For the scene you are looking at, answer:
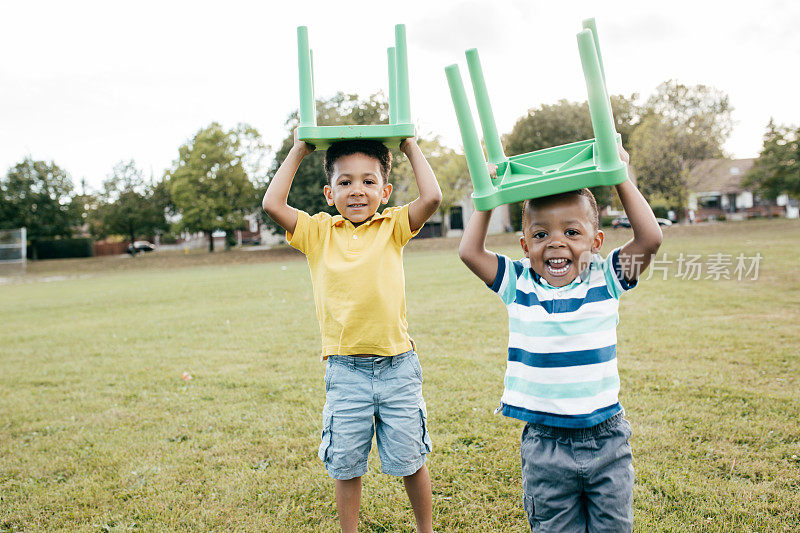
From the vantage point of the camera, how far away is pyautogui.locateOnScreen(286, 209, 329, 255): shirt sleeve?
2918mm

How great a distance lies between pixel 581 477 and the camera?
214 cm

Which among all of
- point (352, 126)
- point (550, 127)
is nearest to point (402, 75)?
point (352, 126)

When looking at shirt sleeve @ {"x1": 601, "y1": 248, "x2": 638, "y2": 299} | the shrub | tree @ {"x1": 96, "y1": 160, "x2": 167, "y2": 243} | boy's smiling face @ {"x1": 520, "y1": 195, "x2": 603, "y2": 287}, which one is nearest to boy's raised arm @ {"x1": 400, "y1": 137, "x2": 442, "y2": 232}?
boy's smiling face @ {"x1": 520, "y1": 195, "x2": 603, "y2": 287}

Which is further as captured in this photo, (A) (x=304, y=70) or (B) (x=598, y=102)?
(A) (x=304, y=70)

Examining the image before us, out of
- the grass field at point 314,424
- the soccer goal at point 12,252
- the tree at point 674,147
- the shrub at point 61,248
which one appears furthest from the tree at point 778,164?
the shrub at point 61,248

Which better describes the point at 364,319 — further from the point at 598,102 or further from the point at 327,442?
the point at 598,102

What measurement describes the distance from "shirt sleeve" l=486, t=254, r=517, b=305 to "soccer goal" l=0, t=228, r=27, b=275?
3932 cm

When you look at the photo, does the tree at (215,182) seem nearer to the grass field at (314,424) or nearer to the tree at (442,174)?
the tree at (442,174)

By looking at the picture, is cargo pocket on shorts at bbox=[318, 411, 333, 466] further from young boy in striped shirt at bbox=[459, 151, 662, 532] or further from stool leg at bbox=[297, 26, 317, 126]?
stool leg at bbox=[297, 26, 317, 126]

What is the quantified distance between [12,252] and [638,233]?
4154 centimetres

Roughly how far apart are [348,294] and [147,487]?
7.24 ft

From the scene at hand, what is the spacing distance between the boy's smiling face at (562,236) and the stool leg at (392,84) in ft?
2.84

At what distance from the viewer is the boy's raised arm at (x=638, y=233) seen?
2100 mm

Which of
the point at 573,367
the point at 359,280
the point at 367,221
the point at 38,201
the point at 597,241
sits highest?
the point at 38,201
